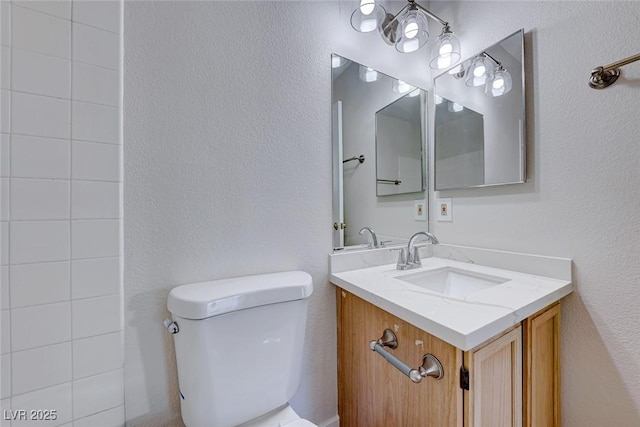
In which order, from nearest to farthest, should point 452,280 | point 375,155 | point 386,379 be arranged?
point 386,379 < point 452,280 < point 375,155

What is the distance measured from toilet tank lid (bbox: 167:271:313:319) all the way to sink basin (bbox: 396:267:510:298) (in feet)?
1.52

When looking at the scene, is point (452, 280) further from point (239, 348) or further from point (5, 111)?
point (5, 111)

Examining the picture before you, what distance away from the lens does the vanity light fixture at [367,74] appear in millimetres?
1181

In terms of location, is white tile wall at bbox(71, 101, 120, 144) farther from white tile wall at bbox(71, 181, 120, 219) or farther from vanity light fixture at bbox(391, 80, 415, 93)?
vanity light fixture at bbox(391, 80, 415, 93)

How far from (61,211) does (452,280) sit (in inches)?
56.0

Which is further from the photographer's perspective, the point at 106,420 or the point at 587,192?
the point at 587,192

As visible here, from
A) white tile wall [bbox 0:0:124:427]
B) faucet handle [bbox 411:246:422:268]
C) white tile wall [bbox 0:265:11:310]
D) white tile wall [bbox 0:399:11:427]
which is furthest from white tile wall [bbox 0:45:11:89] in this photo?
faucet handle [bbox 411:246:422:268]

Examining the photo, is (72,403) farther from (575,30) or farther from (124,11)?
(575,30)

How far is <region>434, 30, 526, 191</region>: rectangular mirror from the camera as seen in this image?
3.43ft

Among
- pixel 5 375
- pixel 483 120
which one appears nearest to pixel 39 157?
pixel 5 375

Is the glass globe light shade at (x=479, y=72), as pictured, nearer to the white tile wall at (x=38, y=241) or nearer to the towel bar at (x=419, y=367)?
the towel bar at (x=419, y=367)

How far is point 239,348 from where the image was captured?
74cm

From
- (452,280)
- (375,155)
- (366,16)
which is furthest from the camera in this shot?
(375,155)

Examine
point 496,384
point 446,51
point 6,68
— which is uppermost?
point 446,51
